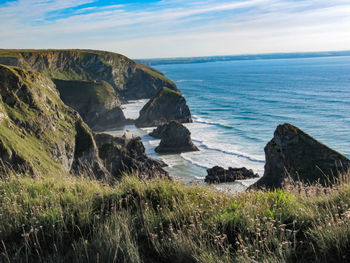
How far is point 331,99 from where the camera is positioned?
100 metres

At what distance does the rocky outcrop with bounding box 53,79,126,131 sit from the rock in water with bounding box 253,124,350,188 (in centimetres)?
5960

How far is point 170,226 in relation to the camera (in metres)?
4.66

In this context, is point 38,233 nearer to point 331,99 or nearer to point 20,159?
point 20,159

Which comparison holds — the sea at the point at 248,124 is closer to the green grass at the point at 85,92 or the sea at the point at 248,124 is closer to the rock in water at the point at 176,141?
the rock in water at the point at 176,141

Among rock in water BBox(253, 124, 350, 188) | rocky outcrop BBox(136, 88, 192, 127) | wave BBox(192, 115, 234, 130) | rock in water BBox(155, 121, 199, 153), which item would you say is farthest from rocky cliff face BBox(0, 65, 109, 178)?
rocky outcrop BBox(136, 88, 192, 127)

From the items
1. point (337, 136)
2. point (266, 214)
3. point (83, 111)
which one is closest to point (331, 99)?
point (337, 136)

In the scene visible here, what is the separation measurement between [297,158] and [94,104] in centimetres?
6842

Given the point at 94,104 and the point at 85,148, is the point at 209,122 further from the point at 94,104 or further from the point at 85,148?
the point at 85,148

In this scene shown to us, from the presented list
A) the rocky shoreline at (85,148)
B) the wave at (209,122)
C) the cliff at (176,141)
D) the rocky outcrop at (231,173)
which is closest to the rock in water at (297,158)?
the rocky shoreline at (85,148)

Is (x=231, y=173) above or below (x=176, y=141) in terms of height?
below

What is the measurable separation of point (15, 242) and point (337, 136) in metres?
63.1

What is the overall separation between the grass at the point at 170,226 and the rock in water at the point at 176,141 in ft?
164

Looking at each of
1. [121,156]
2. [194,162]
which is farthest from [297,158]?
[194,162]

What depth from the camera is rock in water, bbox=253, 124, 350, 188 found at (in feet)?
82.4
